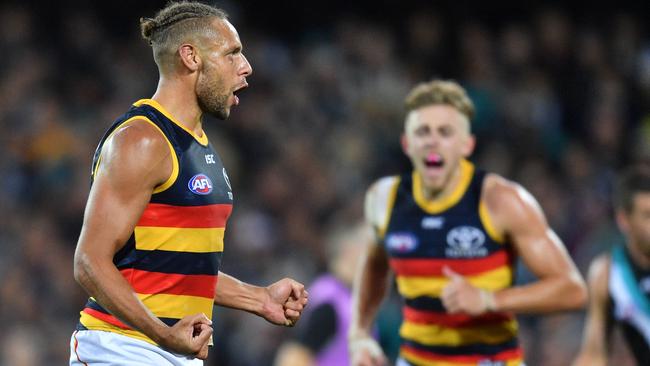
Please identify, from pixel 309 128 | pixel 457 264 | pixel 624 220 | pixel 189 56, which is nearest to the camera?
pixel 189 56

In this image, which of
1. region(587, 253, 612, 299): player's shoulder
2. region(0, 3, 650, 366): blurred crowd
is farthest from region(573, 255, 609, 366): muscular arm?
region(0, 3, 650, 366): blurred crowd

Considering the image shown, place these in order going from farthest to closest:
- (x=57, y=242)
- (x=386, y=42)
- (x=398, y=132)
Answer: (x=386, y=42), (x=398, y=132), (x=57, y=242)

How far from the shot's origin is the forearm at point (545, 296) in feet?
16.7

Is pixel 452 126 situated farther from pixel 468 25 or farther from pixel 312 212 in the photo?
pixel 468 25

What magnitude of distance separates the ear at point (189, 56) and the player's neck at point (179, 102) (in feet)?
0.26

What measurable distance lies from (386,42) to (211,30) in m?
8.01

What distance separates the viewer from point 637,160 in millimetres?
10086

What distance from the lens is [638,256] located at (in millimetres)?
5879

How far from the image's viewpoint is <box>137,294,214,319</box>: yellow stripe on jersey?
11.7ft

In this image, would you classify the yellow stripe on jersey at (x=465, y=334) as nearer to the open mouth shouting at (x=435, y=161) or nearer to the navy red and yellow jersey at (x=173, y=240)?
the open mouth shouting at (x=435, y=161)

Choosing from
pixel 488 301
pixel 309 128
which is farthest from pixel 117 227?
pixel 309 128

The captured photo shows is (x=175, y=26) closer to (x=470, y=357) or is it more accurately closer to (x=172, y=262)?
(x=172, y=262)

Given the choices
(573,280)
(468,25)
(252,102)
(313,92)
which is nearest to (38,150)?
(252,102)

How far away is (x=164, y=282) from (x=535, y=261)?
2287mm
